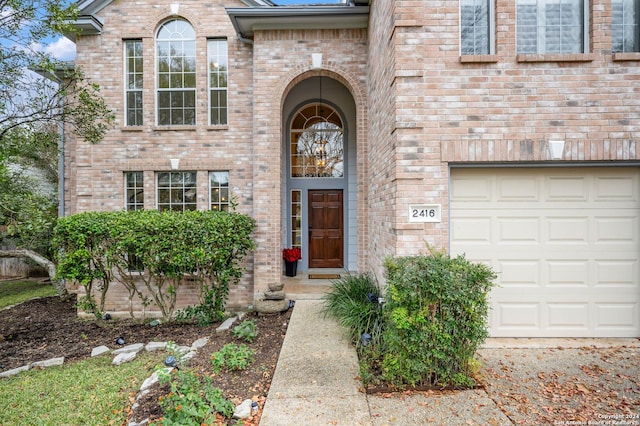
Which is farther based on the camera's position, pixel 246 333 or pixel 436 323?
pixel 246 333

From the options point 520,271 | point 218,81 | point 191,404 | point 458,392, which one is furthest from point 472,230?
point 218,81

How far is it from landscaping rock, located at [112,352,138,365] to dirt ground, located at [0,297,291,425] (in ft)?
2.16

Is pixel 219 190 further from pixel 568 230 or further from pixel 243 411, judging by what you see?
pixel 568 230

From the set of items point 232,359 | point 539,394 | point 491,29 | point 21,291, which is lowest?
point 21,291

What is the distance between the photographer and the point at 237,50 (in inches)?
273

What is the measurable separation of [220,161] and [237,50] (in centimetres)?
246

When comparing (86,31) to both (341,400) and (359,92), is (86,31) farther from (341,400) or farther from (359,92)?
(341,400)

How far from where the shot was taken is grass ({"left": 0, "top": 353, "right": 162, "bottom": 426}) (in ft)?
10.4

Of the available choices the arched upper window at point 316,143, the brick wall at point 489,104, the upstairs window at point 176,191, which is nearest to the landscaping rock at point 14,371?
the upstairs window at point 176,191

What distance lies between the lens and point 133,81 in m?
7.17

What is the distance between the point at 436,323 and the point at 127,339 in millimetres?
5147

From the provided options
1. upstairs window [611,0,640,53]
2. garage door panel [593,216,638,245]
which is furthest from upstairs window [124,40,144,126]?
garage door panel [593,216,638,245]

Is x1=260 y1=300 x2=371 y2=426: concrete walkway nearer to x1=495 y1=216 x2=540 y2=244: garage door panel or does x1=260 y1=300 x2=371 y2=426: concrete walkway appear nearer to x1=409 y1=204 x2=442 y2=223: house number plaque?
x1=409 y1=204 x2=442 y2=223: house number plaque

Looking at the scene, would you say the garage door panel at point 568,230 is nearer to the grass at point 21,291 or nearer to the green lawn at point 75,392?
the green lawn at point 75,392
